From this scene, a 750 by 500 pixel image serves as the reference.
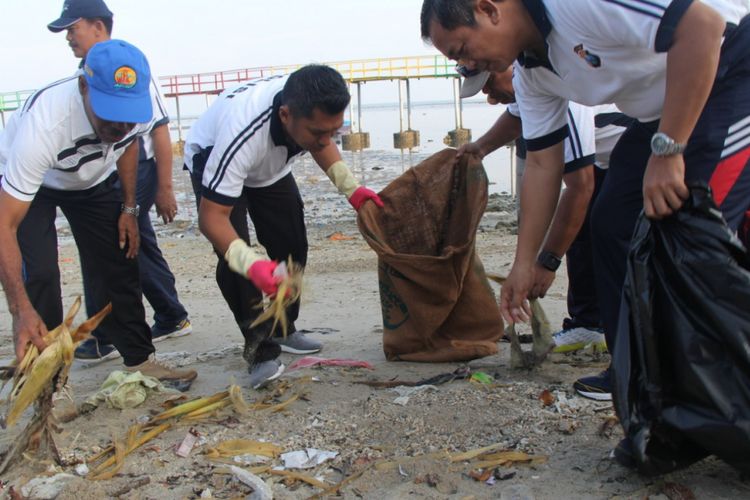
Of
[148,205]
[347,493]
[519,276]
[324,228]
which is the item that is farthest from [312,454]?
[324,228]

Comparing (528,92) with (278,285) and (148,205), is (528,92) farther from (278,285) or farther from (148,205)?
(148,205)

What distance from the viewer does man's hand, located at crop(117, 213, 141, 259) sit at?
13.3 feet

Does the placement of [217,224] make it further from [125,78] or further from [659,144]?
[659,144]

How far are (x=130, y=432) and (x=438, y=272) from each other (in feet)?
5.56

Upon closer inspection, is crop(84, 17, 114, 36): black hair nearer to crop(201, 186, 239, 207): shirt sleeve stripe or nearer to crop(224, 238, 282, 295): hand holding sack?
crop(201, 186, 239, 207): shirt sleeve stripe

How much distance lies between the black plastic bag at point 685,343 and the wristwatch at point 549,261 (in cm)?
111

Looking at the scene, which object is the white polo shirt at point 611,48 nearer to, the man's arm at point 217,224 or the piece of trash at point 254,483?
the man's arm at point 217,224

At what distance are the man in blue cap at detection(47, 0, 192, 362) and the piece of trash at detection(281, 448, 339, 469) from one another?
7.68ft

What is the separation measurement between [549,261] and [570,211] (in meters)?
0.26

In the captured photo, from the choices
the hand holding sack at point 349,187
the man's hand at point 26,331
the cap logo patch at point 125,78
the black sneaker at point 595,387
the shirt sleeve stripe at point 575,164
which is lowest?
the black sneaker at point 595,387

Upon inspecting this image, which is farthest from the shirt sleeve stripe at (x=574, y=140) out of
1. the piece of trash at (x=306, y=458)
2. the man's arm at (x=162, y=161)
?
the man's arm at (x=162, y=161)

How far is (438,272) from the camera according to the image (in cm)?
389

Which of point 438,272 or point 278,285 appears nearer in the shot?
point 278,285

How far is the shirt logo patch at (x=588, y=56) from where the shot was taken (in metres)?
2.45
